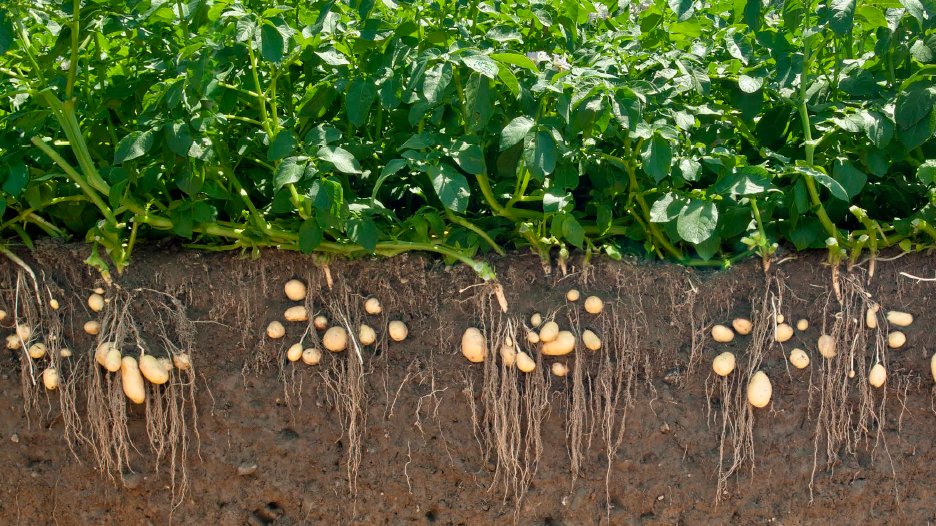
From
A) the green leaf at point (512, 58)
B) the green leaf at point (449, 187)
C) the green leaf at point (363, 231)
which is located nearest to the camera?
the green leaf at point (512, 58)

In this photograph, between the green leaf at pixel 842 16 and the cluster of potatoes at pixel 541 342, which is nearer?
the green leaf at pixel 842 16

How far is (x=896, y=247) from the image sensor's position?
7.16 ft

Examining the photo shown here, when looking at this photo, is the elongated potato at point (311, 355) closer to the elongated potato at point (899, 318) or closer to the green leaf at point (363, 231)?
the green leaf at point (363, 231)

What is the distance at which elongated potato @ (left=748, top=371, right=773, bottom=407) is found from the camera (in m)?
2.10

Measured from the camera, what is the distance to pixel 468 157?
6.15ft

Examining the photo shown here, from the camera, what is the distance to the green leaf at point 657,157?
72.2 inches

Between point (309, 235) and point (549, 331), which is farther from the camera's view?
point (549, 331)

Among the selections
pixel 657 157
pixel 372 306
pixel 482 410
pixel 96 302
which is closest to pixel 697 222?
pixel 657 157

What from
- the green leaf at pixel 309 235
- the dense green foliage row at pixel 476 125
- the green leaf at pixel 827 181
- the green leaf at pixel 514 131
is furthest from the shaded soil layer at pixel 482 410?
the green leaf at pixel 514 131

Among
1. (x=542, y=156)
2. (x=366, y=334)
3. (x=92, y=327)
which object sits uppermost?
(x=542, y=156)

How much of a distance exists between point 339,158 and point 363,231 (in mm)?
197

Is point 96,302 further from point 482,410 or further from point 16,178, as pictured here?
point 482,410

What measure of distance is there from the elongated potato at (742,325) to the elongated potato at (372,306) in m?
0.93

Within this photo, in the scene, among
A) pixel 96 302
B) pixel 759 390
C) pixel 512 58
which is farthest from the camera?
pixel 96 302
